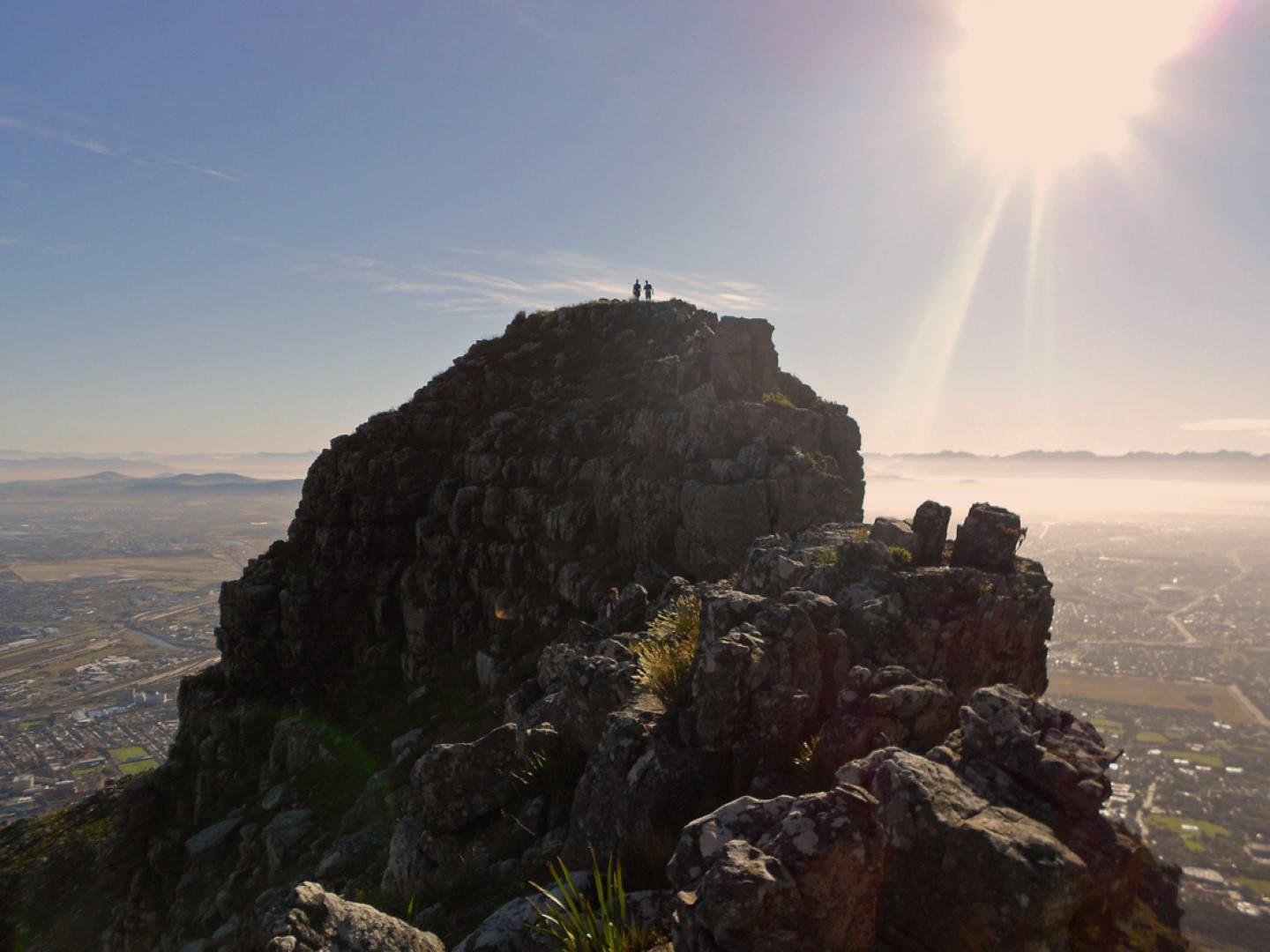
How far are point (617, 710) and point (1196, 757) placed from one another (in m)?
136

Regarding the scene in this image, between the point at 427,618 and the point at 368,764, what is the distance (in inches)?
288

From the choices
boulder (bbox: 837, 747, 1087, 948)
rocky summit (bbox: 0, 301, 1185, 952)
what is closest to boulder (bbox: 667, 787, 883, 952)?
rocky summit (bbox: 0, 301, 1185, 952)

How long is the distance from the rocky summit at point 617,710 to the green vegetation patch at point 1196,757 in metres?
112

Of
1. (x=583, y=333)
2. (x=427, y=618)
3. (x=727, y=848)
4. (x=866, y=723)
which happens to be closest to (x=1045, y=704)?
(x=866, y=723)

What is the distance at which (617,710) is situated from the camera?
1101 centimetres

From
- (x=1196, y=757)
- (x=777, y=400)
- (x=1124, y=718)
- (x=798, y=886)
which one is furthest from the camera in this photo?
(x=1124, y=718)

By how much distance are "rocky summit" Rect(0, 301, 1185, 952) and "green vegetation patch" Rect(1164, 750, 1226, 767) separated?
112m

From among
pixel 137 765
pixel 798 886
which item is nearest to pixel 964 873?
pixel 798 886

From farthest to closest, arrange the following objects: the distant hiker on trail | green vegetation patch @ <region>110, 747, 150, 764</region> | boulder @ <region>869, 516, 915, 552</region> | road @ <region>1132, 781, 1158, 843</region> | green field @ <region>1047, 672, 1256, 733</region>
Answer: green field @ <region>1047, 672, 1256, 733</region> → green vegetation patch @ <region>110, 747, 150, 764</region> → road @ <region>1132, 781, 1158, 843</region> → the distant hiker on trail → boulder @ <region>869, 516, 915, 552</region>

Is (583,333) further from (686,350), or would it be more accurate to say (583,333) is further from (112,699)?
(112,699)

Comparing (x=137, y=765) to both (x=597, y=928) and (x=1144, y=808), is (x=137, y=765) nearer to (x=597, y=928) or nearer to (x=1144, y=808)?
(x=597, y=928)

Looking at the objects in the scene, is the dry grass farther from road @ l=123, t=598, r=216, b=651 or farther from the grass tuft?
road @ l=123, t=598, r=216, b=651

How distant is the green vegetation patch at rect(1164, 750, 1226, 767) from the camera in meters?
103

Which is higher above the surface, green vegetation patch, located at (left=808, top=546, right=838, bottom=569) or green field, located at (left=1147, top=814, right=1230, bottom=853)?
green vegetation patch, located at (left=808, top=546, right=838, bottom=569)
